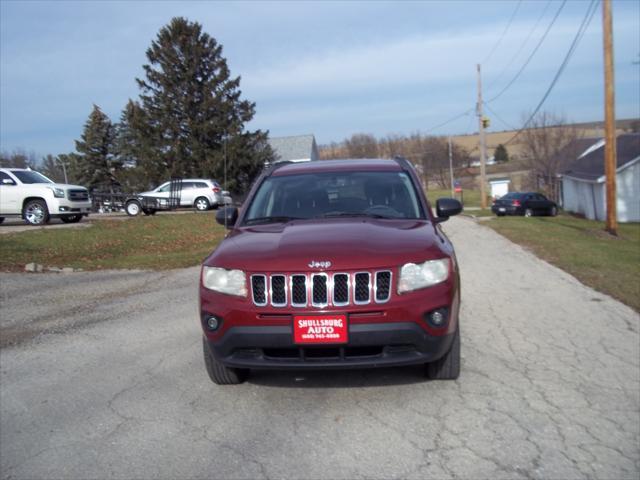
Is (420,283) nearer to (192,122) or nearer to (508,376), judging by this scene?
(508,376)

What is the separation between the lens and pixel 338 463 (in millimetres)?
3258

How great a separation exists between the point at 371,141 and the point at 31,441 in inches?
2649

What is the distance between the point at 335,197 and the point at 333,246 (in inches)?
54.1

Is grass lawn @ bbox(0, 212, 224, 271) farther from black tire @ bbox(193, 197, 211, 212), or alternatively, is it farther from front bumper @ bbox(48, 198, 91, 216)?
black tire @ bbox(193, 197, 211, 212)

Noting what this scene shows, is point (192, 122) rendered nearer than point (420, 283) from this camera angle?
No

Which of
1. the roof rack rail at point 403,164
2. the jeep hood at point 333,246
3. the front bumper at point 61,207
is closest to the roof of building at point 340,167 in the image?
the roof rack rail at point 403,164

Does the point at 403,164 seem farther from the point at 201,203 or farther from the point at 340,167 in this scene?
the point at 201,203

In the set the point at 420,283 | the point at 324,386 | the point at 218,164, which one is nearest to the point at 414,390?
the point at 324,386

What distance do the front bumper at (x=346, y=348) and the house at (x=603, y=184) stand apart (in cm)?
3581

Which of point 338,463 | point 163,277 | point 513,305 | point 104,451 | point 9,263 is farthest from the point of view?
point 9,263

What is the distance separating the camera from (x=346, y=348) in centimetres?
373

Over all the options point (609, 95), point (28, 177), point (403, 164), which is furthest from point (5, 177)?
point (609, 95)

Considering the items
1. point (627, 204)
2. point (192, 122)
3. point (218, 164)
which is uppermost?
point (192, 122)

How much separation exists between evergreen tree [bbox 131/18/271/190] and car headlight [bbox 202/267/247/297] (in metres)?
35.0
